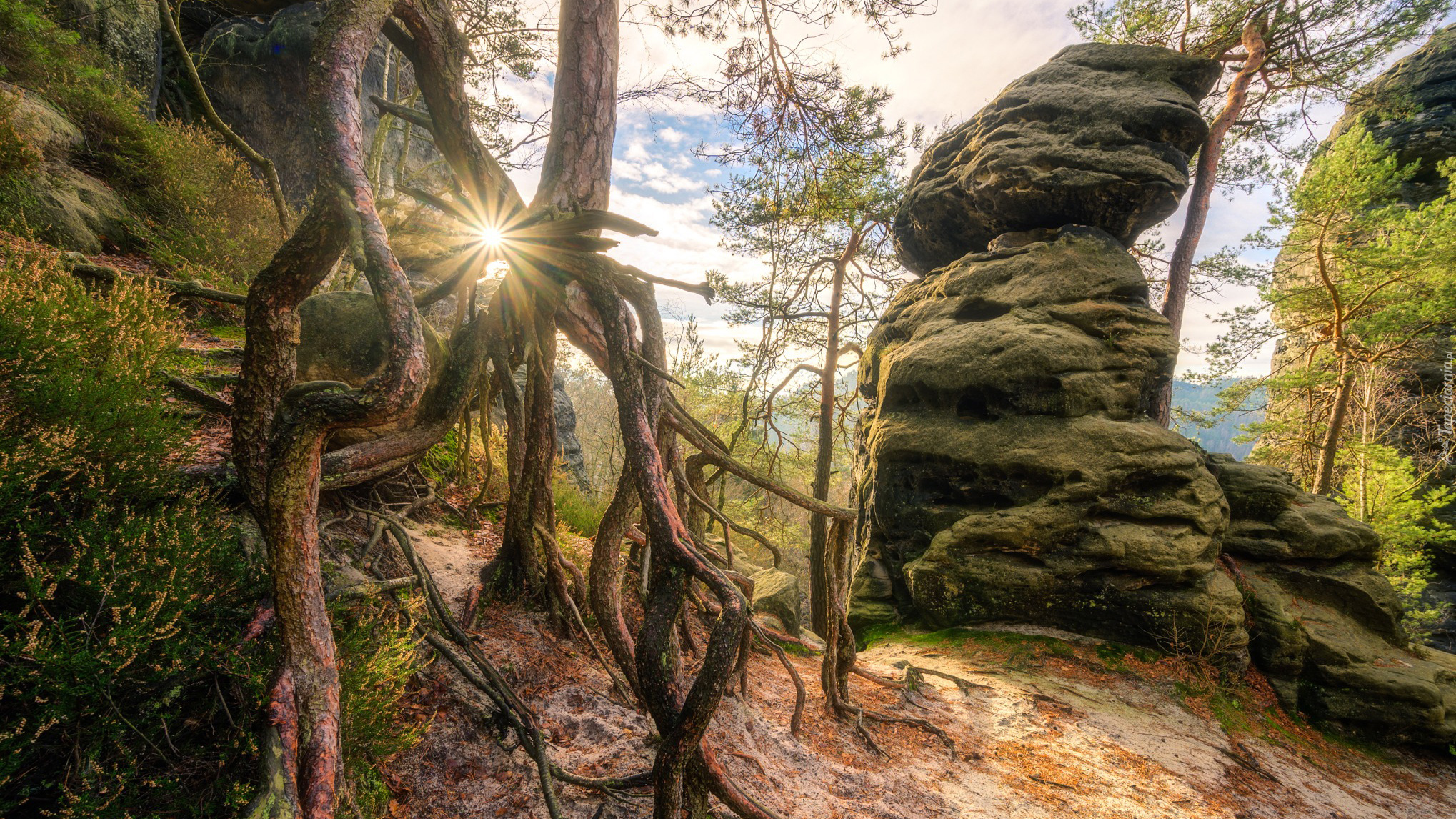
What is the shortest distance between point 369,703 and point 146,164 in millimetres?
10155

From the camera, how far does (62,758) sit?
55.8 inches

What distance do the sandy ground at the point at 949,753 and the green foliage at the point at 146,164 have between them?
6535 millimetres

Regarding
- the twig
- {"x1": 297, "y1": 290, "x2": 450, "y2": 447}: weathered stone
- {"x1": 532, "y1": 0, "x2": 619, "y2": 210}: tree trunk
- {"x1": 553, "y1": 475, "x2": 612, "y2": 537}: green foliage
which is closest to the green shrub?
{"x1": 297, "y1": 290, "x2": 450, "y2": 447}: weathered stone

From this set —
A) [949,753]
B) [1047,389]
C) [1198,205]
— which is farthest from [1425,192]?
[949,753]

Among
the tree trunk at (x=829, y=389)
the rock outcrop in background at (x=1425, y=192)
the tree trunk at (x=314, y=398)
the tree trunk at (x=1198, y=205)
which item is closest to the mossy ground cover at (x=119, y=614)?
the tree trunk at (x=314, y=398)

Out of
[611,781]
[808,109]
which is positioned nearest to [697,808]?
[611,781]

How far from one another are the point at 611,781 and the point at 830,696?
8.33ft

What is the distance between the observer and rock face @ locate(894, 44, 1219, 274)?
8.78 meters

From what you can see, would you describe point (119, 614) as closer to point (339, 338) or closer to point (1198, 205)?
point (339, 338)

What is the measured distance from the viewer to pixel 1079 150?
8914 mm

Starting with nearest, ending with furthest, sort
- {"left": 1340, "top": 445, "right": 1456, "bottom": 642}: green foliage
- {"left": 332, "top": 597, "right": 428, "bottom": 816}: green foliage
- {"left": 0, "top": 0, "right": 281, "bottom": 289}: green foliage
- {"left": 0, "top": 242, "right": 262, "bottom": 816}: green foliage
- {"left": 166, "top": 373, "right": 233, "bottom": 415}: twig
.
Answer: {"left": 0, "top": 242, "right": 262, "bottom": 816}: green foliage, {"left": 332, "top": 597, "right": 428, "bottom": 816}: green foliage, {"left": 166, "top": 373, "right": 233, "bottom": 415}: twig, {"left": 0, "top": 0, "right": 281, "bottom": 289}: green foliage, {"left": 1340, "top": 445, "right": 1456, "bottom": 642}: green foliage

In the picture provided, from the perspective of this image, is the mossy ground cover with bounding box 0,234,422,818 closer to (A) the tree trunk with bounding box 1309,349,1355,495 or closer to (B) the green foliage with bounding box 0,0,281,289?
(B) the green foliage with bounding box 0,0,281,289

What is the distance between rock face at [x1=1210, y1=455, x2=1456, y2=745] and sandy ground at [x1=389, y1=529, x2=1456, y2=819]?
0.46m

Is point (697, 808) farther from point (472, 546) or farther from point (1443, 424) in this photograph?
point (1443, 424)
